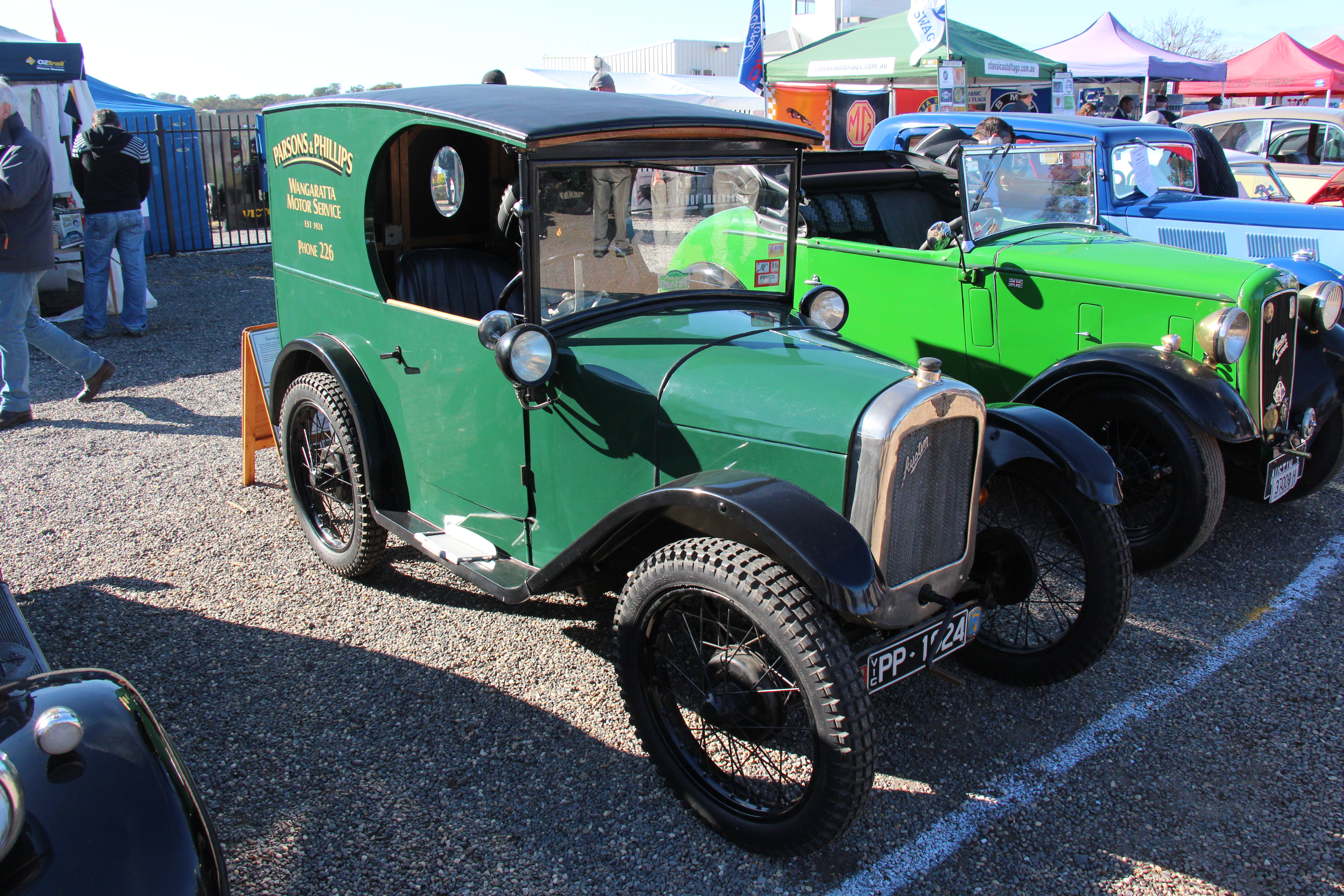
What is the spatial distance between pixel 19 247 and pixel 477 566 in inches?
171

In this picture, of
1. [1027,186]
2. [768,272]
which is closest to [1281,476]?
[1027,186]

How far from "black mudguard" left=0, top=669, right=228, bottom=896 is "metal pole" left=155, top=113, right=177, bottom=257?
11995mm

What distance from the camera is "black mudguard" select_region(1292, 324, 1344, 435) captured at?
4.29m

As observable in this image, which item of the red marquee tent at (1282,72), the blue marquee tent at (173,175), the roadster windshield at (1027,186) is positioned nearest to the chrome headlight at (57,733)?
the roadster windshield at (1027,186)

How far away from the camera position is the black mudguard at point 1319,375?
14.1ft

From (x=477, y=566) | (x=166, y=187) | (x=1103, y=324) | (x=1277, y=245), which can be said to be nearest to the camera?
(x=477, y=566)

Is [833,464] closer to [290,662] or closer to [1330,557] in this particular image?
[290,662]

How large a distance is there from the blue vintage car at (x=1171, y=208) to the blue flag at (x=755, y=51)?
9.34 meters

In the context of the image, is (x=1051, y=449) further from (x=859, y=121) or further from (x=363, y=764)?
(x=859, y=121)

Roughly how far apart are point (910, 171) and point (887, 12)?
51.7 meters

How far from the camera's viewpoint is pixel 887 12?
50719 mm

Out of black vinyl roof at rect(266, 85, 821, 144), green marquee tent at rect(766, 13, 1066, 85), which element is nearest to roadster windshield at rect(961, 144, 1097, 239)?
black vinyl roof at rect(266, 85, 821, 144)

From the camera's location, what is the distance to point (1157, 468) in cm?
394

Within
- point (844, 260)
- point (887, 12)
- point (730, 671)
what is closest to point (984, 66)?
point (844, 260)
